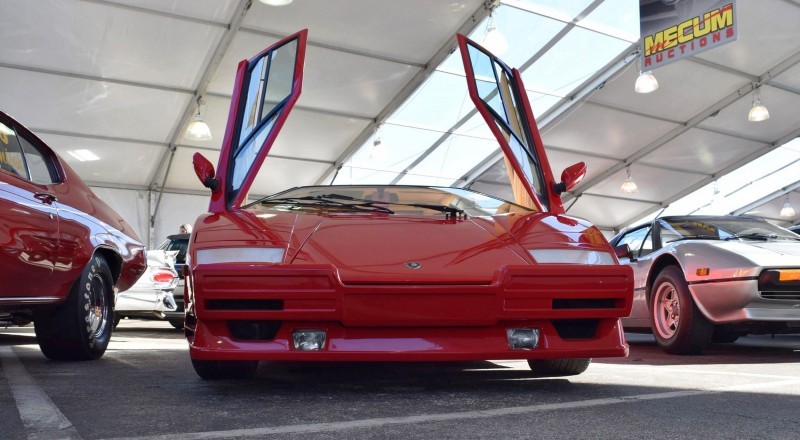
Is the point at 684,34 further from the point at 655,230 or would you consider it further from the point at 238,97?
the point at 238,97

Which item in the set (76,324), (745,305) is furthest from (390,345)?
(745,305)

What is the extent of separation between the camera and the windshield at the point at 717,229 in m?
5.43

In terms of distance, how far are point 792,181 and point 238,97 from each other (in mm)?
23808

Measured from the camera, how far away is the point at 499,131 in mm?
3912

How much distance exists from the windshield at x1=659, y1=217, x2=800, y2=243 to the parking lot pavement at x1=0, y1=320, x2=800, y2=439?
1.59 meters

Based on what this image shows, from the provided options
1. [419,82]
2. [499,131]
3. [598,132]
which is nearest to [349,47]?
[419,82]

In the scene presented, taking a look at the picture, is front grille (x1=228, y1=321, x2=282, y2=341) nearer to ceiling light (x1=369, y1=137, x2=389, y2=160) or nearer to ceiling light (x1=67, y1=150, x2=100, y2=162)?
ceiling light (x1=369, y1=137, x2=389, y2=160)

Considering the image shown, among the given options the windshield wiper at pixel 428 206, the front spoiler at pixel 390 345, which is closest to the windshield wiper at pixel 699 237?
the windshield wiper at pixel 428 206

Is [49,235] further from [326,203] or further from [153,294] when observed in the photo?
[153,294]

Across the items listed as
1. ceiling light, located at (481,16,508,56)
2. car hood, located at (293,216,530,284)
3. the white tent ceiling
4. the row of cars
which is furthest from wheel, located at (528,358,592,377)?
the white tent ceiling

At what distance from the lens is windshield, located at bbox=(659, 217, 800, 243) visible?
543cm

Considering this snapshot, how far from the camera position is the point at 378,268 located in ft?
8.83

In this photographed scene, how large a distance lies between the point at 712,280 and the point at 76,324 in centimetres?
384

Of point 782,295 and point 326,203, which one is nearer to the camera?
point 326,203
